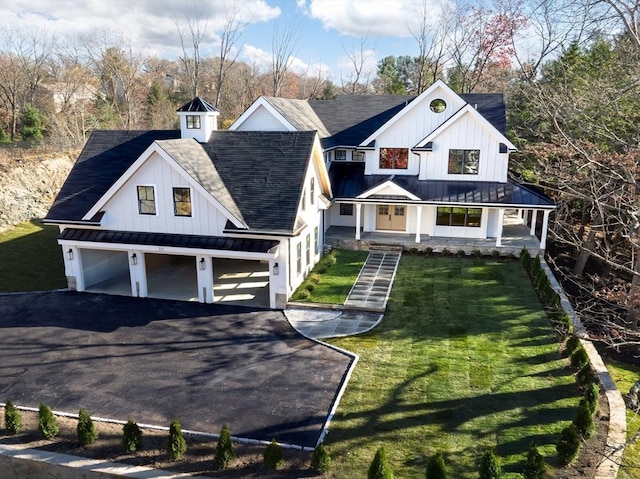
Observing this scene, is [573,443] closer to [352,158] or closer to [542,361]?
[542,361]

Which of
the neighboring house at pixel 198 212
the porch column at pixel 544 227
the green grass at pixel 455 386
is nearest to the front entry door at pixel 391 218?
the neighboring house at pixel 198 212

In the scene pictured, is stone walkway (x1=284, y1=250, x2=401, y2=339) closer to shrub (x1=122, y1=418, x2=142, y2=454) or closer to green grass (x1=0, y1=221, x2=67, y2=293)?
shrub (x1=122, y1=418, x2=142, y2=454)

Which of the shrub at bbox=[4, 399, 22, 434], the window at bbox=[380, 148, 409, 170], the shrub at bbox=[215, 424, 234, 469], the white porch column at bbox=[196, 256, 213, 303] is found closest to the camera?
the shrub at bbox=[215, 424, 234, 469]

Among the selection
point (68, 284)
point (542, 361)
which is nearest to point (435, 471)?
point (542, 361)

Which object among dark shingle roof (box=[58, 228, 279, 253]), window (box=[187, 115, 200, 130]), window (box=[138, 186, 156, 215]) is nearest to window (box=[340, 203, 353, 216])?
window (box=[187, 115, 200, 130])

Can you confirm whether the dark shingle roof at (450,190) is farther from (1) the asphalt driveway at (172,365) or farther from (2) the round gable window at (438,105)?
(1) the asphalt driveway at (172,365)

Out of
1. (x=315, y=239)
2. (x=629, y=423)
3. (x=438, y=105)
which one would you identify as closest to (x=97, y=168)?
(x=315, y=239)

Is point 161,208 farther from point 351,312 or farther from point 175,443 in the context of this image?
point 175,443
